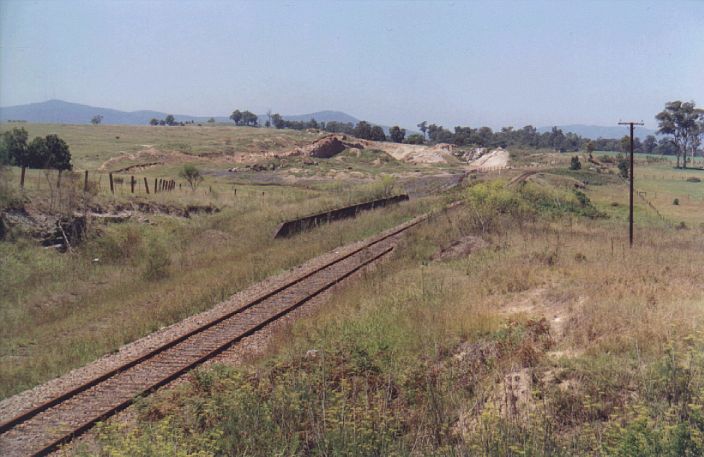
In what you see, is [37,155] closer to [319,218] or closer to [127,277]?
[319,218]

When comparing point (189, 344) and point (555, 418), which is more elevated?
point (555, 418)

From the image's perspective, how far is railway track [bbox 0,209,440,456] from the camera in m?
8.16

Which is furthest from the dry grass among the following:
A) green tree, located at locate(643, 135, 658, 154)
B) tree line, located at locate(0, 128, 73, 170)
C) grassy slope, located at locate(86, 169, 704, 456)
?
green tree, located at locate(643, 135, 658, 154)

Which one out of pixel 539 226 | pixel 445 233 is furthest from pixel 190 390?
pixel 539 226

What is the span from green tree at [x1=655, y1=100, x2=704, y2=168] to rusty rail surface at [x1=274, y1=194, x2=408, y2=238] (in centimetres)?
7362

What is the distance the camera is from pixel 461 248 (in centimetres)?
2050

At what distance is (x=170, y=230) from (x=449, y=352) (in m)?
23.5

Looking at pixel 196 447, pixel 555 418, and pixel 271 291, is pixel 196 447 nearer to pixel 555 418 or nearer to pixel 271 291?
pixel 555 418

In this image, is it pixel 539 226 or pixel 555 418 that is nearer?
pixel 555 418

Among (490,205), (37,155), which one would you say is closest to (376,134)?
(37,155)

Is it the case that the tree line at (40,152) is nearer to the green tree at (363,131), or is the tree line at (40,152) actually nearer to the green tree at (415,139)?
the green tree at (363,131)

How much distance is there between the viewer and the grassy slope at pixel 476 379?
19.8 ft

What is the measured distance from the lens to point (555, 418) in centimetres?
655

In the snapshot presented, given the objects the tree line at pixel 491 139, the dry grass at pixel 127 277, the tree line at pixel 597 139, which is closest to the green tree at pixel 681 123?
the tree line at pixel 597 139
